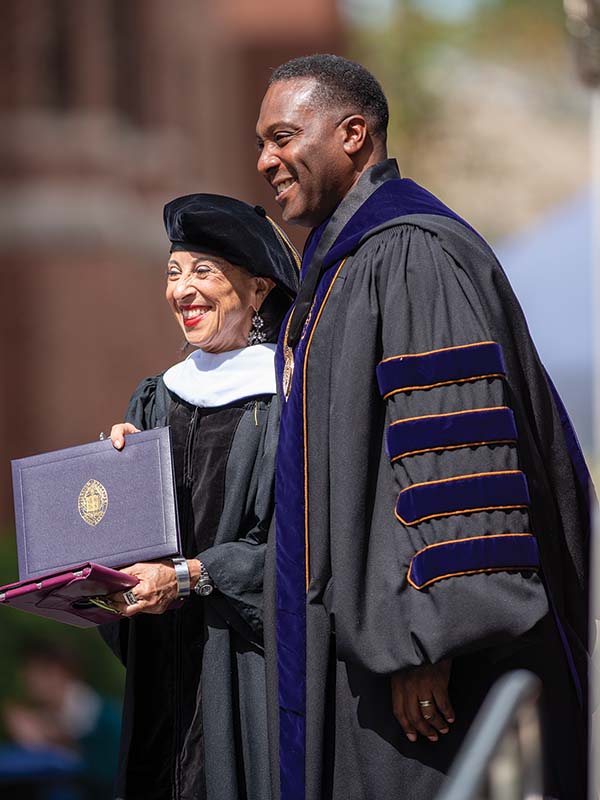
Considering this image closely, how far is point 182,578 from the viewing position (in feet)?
14.3

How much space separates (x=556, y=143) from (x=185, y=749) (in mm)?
23067

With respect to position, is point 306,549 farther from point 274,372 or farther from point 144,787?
point 144,787

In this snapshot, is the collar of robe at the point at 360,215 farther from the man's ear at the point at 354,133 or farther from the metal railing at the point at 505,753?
the metal railing at the point at 505,753

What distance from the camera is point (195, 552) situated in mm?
4602

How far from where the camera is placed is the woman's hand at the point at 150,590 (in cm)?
427

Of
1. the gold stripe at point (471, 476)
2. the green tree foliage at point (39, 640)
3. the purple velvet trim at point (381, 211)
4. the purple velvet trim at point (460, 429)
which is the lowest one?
the green tree foliage at point (39, 640)

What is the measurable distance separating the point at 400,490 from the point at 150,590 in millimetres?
738

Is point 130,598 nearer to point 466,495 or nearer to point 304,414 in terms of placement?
point 304,414

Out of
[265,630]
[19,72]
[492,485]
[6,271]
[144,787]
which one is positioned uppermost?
[19,72]

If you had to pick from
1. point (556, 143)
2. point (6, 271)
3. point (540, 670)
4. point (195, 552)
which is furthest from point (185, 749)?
point (556, 143)

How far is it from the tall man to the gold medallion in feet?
0.14

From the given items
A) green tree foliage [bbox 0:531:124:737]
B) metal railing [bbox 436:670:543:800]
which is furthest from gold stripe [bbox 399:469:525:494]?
green tree foliage [bbox 0:531:124:737]

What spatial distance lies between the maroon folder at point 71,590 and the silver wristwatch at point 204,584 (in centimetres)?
21

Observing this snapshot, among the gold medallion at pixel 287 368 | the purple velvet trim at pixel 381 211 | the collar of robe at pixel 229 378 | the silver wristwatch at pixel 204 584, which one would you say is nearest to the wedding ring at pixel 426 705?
the silver wristwatch at pixel 204 584
